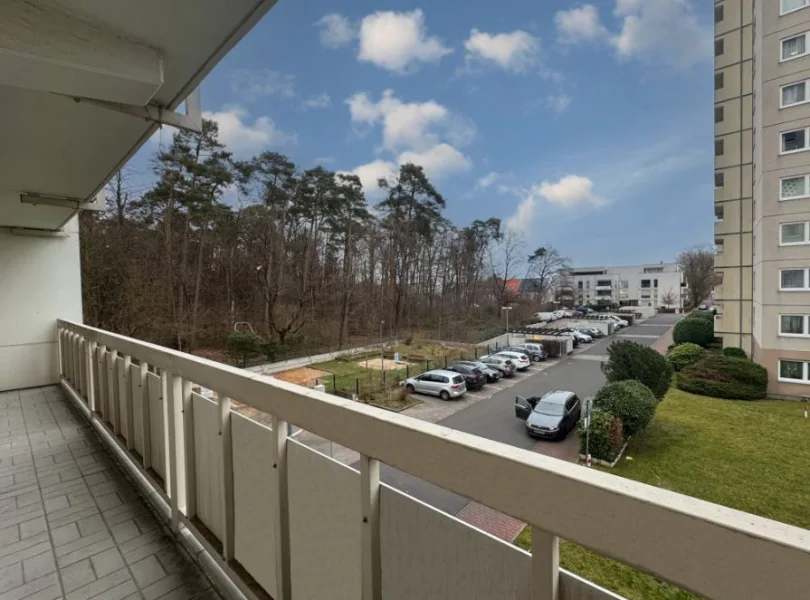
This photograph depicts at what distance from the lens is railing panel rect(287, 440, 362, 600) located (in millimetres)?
813

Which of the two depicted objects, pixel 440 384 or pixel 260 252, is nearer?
pixel 440 384

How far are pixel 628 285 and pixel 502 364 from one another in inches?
1161

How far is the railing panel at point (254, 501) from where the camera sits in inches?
42.0

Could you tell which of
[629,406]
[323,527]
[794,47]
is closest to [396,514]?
[323,527]

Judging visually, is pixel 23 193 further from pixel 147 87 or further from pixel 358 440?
pixel 358 440

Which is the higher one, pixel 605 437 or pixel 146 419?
pixel 146 419

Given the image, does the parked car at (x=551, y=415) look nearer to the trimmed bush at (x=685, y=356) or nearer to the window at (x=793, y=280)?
the window at (x=793, y=280)

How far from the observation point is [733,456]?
6.73 m

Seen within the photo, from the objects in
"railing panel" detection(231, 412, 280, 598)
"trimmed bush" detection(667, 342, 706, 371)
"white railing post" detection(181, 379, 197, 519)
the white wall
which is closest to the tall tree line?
the white wall

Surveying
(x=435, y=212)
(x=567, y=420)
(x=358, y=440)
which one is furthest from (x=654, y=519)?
(x=435, y=212)

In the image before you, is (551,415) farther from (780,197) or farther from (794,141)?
(794,141)

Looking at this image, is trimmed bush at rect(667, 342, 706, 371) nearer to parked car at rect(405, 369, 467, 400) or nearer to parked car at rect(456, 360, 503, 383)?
parked car at rect(456, 360, 503, 383)

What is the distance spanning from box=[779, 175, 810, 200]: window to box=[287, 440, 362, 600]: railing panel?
13.6m

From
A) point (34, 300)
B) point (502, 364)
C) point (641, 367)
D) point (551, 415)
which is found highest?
point (34, 300)
